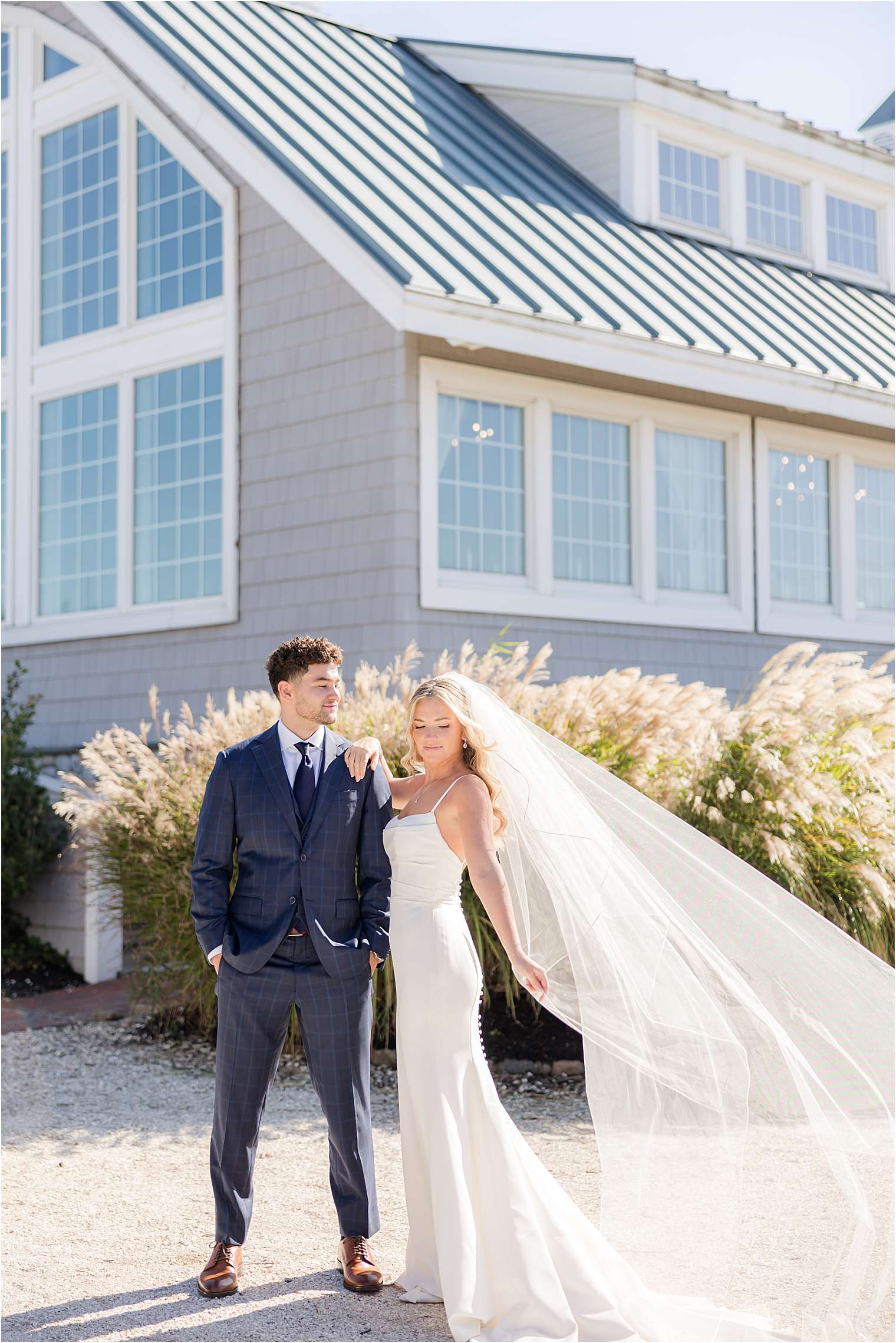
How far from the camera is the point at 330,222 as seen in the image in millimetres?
9938

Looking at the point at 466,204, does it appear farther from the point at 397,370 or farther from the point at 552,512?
the point at 552,512

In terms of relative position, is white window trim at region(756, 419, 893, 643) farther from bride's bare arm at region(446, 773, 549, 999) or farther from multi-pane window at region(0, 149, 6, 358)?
bride's bare arm at region(446, 773, 549, 999)

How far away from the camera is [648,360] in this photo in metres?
10.7

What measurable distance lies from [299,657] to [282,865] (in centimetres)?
70

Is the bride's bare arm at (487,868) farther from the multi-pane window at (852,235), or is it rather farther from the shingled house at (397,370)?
the multi-pane window at (852,235)

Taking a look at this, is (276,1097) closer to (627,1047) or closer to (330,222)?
(627,1047)

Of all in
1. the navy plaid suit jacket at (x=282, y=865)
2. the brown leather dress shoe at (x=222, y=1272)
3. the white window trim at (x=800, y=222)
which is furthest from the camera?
the white window trim at (x=800, y=222)

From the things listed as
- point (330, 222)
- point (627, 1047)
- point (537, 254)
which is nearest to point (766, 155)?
point (537, 254)

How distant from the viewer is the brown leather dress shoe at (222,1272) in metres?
4.41

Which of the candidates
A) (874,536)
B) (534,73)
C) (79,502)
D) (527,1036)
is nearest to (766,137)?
(534,73)

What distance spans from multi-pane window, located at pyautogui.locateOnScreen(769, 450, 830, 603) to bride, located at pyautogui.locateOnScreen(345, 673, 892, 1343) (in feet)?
27.2

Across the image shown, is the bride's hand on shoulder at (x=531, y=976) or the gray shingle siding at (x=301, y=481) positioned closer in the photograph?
the bride's hand on shoulder at (x=531, y=976)

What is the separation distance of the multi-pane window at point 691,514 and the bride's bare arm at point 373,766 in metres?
7.26

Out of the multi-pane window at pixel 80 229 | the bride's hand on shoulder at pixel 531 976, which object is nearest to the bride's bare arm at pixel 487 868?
the bride's hand on shoulder at pixel 531 976
